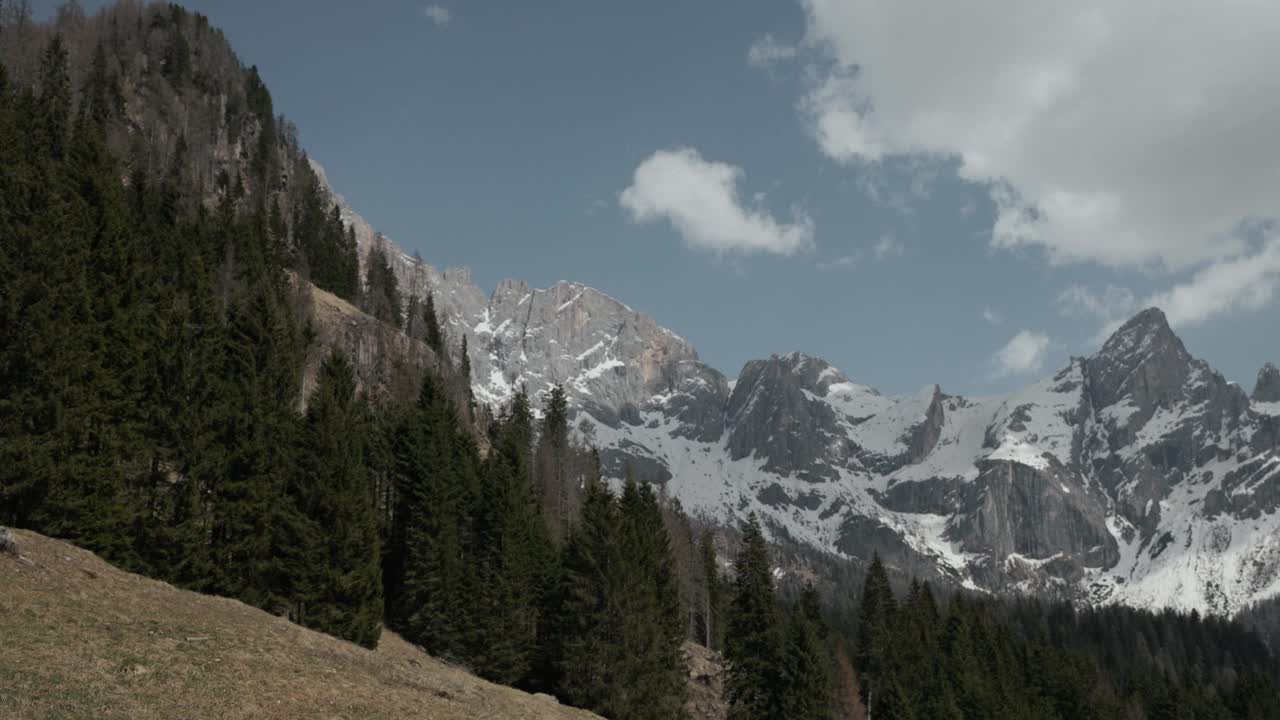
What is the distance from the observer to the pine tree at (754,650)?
6153 centimetres

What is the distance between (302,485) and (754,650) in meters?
35.1

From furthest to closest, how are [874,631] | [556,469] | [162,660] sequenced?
[556,469] < [874,631] < [162,660]

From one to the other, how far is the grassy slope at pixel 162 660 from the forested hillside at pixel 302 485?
4064 mm

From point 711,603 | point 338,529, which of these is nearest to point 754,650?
point 338,529

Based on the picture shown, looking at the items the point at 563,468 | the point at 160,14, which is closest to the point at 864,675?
the point at 563,468

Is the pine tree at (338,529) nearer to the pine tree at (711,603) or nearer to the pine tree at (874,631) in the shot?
the pine tree at (874,631)

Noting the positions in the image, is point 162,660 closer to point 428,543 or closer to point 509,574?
point 428,543

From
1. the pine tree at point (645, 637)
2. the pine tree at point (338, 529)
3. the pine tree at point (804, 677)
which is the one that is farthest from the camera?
the pine tree at point (804, 677)

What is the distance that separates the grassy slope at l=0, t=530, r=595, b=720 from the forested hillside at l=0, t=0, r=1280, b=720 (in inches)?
160

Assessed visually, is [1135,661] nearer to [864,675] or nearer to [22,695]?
[864,675]

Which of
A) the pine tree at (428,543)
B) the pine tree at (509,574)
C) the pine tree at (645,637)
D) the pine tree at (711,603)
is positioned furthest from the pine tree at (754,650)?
the pine tree at (711,603)

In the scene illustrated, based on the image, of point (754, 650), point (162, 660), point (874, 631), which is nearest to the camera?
point (162, 660)

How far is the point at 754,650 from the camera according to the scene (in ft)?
208

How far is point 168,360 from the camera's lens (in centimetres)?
3550
